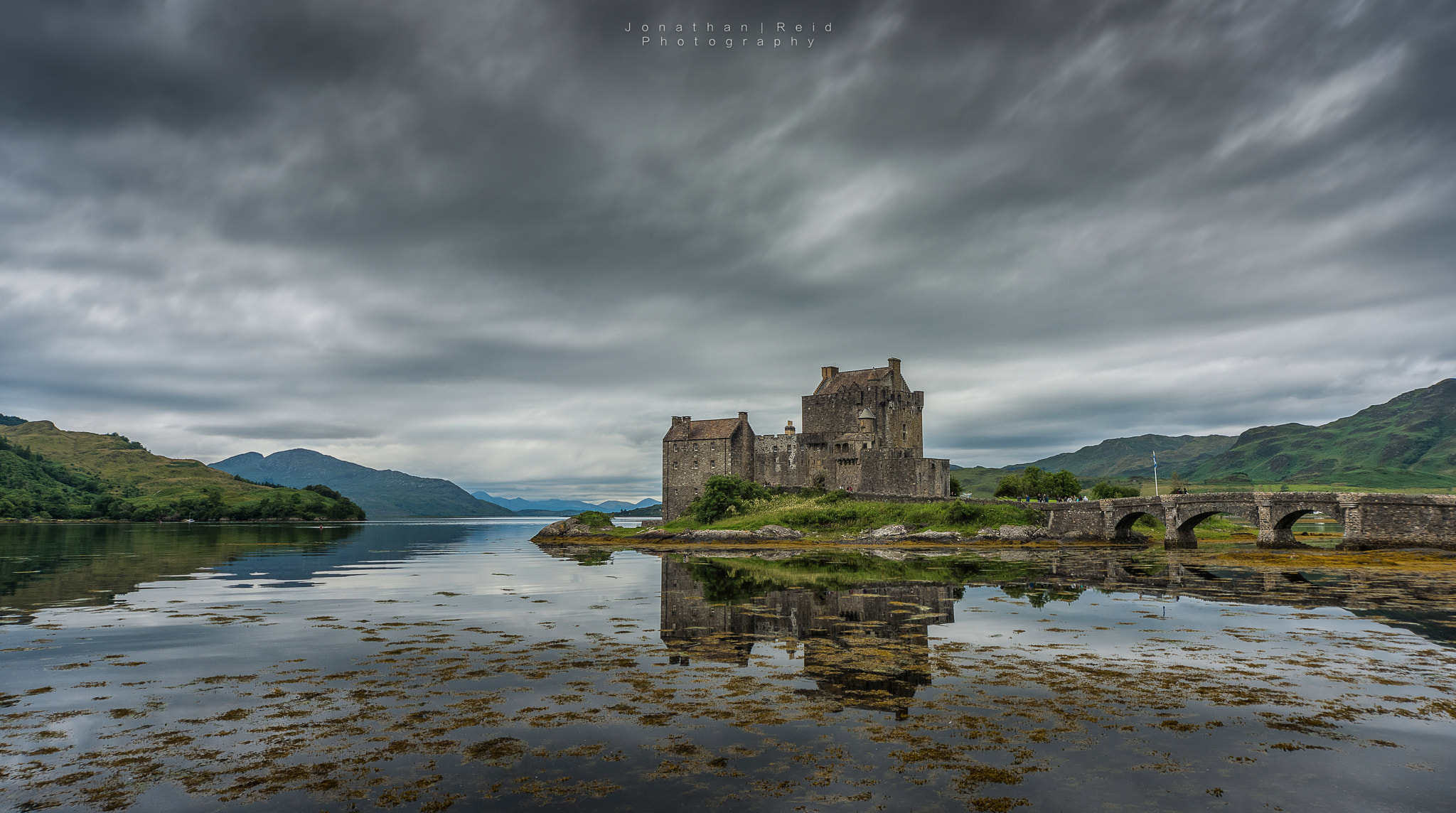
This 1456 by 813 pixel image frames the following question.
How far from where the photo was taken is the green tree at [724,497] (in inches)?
3127

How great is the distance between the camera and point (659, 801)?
780cm

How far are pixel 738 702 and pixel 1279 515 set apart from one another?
53.8 metres

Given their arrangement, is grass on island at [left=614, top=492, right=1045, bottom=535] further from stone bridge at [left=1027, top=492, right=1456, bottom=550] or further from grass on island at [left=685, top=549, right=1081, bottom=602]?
grass on island at [left=685, top=549, right=1081, bottom=602]

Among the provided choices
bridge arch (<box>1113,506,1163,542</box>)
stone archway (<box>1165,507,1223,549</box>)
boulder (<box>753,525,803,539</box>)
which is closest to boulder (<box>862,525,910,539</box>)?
boulder (<box>753,525,803,539</box>)

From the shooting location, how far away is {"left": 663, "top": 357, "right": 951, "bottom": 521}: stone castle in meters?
78.4

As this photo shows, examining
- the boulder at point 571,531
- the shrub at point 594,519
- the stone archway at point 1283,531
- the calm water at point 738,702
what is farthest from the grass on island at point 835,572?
the shrub at point 594,519

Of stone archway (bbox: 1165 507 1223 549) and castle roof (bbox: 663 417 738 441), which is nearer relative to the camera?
stone archway (bbox: 1165 507 1223 549)

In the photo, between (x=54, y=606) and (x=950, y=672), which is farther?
(x=54, y=606)

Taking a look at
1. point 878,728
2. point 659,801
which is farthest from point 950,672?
point 659,801

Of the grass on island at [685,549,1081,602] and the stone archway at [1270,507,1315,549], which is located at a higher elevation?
the stone archway at [1270,507,1315,549]

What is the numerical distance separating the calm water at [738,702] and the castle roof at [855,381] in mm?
57126

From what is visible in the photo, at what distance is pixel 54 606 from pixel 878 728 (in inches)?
1124

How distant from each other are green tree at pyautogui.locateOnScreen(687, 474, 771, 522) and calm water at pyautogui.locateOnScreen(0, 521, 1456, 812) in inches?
2083

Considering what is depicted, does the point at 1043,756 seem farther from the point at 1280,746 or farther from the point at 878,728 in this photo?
the point at 1280,746
